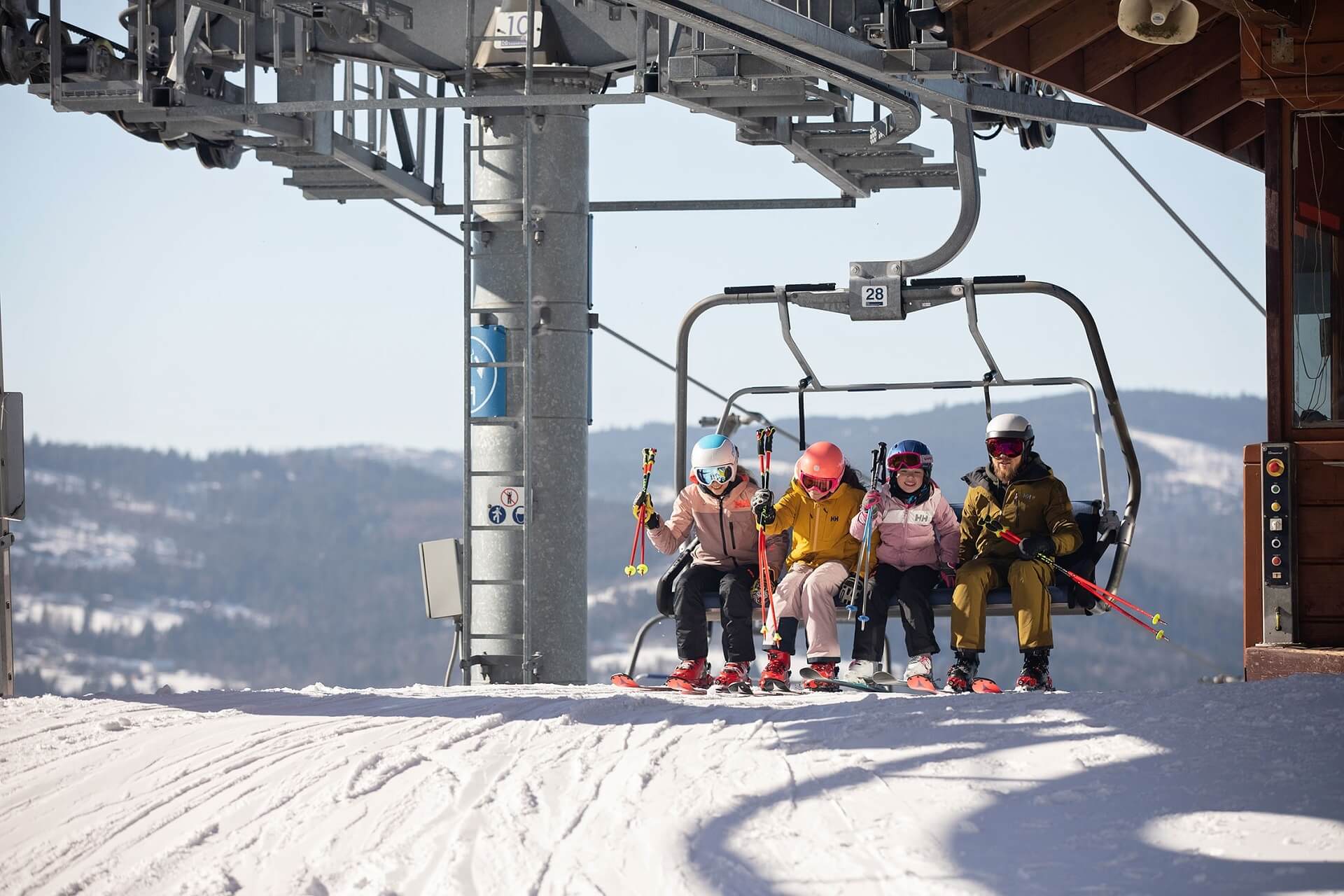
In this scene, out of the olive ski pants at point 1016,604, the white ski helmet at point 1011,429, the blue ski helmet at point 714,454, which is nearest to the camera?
the olive ski pants at point 1016,604

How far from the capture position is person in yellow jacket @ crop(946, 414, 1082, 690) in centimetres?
830

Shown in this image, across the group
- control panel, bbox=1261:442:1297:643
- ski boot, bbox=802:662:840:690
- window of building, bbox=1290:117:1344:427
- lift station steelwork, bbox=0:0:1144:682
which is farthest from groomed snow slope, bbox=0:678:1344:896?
Result: lift station steelwork, bbox=0:0:1144:682

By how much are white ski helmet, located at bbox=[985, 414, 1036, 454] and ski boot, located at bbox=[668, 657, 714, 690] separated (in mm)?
1924

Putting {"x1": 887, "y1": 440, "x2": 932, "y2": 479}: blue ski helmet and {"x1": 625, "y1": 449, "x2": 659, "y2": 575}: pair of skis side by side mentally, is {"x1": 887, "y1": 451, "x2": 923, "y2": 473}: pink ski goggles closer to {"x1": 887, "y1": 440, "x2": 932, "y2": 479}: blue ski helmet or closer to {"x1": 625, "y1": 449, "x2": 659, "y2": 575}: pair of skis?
{"x1": 887, "y1": 440, "x2": 932, "y2": 479}: blue ski helmet

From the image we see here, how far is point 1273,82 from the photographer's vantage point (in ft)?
23.4

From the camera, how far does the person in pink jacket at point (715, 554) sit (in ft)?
28.6

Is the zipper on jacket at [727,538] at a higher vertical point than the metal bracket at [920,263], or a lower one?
lower

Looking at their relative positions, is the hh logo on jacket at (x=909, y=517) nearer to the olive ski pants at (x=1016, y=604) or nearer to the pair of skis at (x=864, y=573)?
the pair of skis at (x=864, y=573)

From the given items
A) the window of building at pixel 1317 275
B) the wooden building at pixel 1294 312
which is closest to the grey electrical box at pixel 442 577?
the wooden building at pixel 1294 312

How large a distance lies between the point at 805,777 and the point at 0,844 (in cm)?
273

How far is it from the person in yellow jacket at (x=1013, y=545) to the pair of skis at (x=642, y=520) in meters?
1.71

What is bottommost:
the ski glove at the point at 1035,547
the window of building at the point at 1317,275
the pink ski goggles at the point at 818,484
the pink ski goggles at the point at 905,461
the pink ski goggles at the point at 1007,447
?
the ski glove at the point at 1035,547

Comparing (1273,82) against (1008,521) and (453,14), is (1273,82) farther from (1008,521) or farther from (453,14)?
(453,14)

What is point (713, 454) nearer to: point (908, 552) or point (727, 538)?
point (727, 538)
